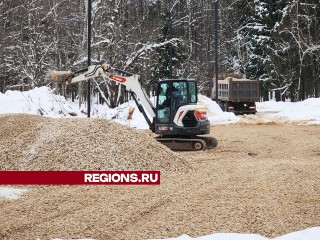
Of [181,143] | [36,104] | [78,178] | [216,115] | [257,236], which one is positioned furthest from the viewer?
[216,115]

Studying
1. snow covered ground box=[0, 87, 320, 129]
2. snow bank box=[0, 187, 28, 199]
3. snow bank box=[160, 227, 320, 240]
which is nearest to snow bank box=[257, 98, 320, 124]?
snow covered ground box=[0, 87, 320, 129]

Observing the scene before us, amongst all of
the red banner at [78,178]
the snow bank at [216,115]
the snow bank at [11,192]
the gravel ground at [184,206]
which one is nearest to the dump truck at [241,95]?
the snow bank at [216,115]

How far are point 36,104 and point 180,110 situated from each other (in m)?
9.72

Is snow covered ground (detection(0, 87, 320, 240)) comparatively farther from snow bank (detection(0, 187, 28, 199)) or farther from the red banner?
snow bank (detection(0, 187, 28, 199))

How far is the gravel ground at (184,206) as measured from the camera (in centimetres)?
679

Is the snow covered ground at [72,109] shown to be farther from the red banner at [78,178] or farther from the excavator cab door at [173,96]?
the red banner at [78,178]

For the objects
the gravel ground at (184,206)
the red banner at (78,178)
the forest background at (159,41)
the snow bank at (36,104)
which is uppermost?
the forest background at (159,41)

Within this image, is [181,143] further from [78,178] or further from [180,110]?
[78,178]

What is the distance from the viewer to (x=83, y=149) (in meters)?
11.1

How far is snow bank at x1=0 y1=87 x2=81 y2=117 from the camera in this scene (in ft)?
71.9

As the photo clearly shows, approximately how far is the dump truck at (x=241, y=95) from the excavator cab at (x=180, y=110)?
666 inches

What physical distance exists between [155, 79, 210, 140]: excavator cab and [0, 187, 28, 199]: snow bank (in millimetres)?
7133

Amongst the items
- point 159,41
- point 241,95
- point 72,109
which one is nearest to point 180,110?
point 72,109

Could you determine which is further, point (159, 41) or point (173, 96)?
point (159, 41)
